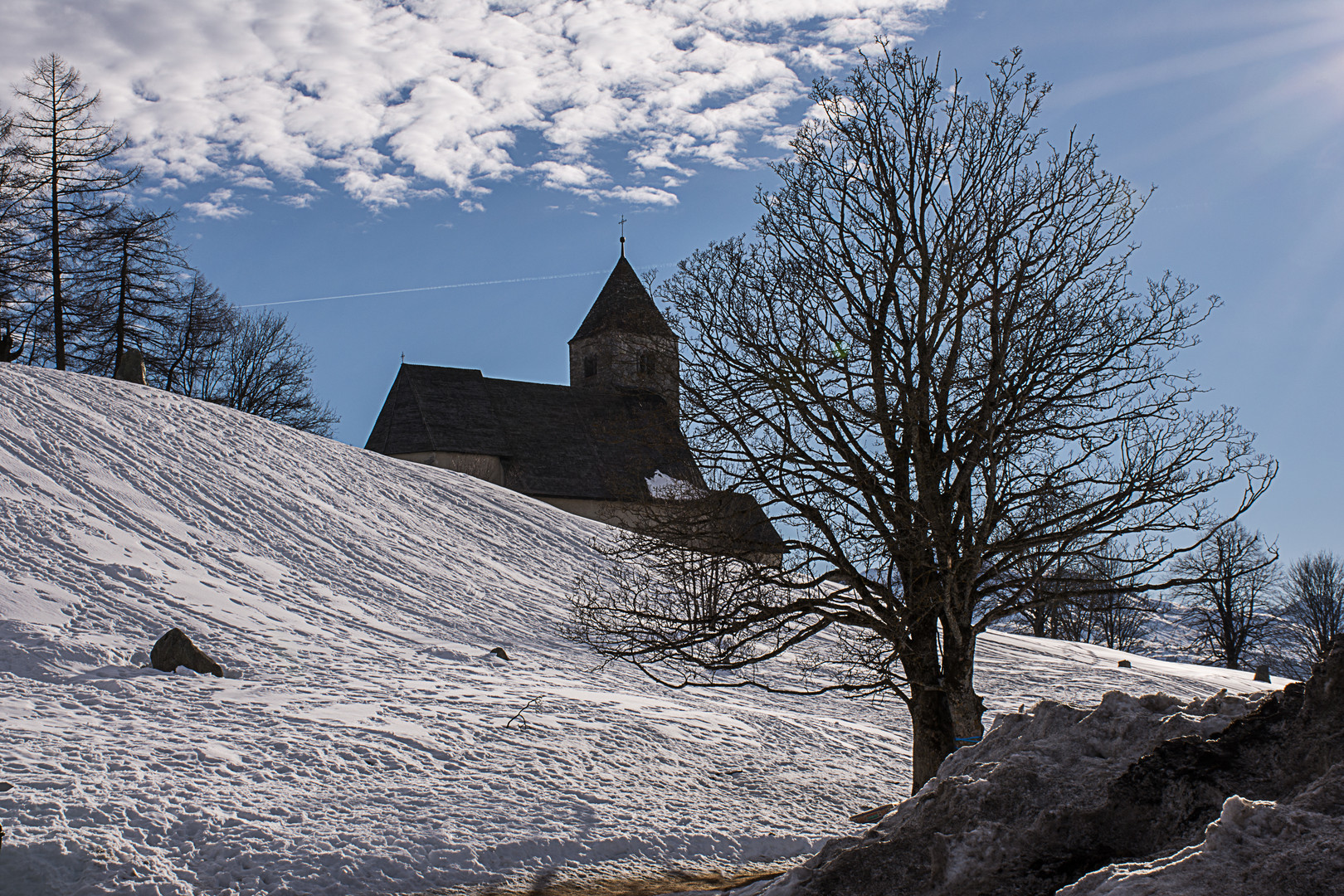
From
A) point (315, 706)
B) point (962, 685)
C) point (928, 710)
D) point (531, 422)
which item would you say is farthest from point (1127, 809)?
point (531, 422)

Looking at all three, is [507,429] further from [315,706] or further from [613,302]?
[315,706]

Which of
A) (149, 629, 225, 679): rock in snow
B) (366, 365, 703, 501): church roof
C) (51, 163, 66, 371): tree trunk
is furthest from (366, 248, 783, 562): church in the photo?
(149, 629, 225, 679): rock in snow

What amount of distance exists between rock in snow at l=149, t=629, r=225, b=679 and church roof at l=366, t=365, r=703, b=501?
24928 mm

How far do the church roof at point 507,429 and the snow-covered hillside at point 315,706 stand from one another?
1587 centimetres

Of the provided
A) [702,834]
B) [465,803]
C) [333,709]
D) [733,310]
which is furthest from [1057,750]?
[333,709]

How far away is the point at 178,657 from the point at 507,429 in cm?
2959

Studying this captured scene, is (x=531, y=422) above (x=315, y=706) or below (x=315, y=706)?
above

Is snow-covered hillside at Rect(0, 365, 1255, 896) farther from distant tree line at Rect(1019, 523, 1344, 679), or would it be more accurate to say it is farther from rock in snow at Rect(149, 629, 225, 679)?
distant tree line at Rect(1019, 523, 1344, 679)

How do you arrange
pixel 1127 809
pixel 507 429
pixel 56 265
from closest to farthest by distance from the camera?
1. pixel 1127 809
2. pixel 56 265
3. pixel 507 429

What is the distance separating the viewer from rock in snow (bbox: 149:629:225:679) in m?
11.3

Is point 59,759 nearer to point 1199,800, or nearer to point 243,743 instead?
point 243,743

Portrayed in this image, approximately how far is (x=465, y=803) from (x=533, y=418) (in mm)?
33974

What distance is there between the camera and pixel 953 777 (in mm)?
3840

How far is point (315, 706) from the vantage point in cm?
1061
